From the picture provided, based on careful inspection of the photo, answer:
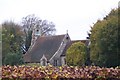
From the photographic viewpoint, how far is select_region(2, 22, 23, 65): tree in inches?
1257

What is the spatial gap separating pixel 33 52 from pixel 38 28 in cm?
819

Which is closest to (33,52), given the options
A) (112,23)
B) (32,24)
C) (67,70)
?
(32,24)

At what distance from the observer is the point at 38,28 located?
51062 mm

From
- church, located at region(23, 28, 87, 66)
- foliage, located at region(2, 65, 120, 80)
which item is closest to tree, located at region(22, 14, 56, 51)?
church, located at region(23, 28, 87, 66)

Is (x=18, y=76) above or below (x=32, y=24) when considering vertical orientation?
below

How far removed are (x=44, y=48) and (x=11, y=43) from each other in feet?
19.7

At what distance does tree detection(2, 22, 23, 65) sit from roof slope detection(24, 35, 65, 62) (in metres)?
2.08

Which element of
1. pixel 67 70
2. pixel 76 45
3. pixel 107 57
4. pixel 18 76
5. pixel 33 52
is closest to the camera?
pixel 18 76

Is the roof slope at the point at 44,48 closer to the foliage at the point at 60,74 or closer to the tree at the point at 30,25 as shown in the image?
the tree at the point at 30,25

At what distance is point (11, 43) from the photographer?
38.5m

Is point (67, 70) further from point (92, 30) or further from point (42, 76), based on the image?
point (92, 30)

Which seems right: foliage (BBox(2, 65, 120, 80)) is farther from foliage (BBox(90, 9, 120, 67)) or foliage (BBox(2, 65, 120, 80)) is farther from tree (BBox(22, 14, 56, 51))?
tree (BBox(22, 14, 56, 51))

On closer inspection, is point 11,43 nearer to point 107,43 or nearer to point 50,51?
point 50,51

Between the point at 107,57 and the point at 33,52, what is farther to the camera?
the point at 33,52
